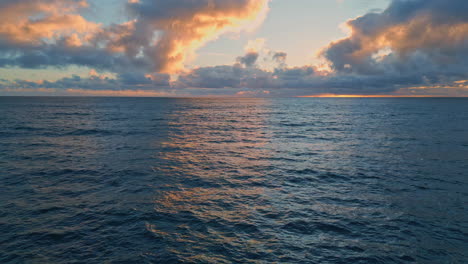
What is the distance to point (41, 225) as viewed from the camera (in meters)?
13.8

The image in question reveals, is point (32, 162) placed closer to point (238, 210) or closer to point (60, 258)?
point (60, 258)

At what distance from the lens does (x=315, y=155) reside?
32.8 metres

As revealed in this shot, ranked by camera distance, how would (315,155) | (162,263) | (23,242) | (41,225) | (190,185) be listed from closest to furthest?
(162,263) < (23,242) < (41,225) < (190,185) < (315,155)

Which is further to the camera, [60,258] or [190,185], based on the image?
[190,185]

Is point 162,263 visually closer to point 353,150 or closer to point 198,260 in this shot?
point 198,260

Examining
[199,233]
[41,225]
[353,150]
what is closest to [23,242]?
[41,225]

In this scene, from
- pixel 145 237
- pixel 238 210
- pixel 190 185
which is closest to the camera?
pixel 145 237

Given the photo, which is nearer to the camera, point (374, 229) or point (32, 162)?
point (374, 229)

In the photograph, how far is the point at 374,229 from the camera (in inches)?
543

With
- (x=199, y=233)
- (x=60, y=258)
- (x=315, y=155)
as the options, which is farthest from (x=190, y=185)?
(x=315, y=155)

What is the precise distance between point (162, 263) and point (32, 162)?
2570cm

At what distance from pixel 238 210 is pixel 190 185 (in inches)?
260

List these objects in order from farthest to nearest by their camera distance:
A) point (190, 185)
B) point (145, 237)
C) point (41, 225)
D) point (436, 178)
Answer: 1. point (436, 178)
2. point (190, 185)
3. point (41, 225)
4. point (145, 237)

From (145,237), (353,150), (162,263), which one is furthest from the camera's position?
(353,150)
